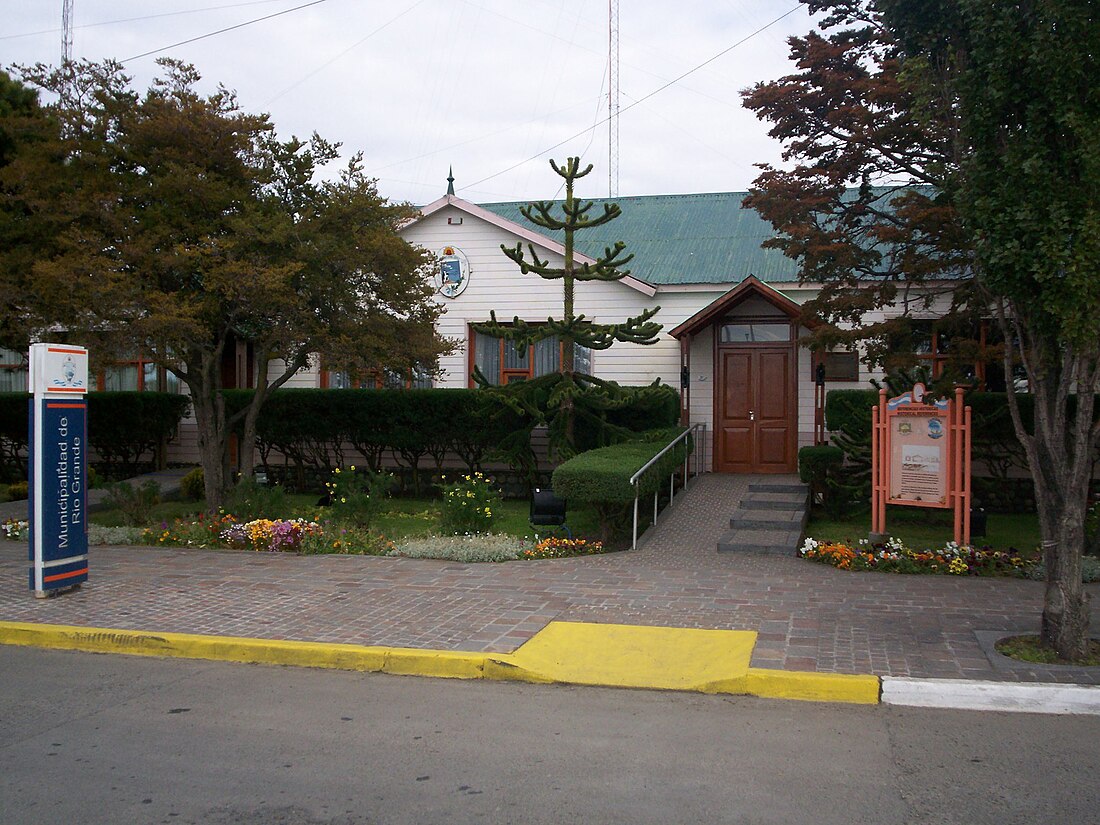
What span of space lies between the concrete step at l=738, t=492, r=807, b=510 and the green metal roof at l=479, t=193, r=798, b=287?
4.79 m

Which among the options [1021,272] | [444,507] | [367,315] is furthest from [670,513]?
[1021,272]

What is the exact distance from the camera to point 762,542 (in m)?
12.0

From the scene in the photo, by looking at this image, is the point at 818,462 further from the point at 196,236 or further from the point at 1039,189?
the point at 196,236

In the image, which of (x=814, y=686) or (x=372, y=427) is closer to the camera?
(x=814, y=686)

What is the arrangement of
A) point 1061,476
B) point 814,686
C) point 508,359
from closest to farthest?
point 814,686
point 1061,476
point 508,359

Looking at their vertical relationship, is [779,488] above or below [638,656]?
above

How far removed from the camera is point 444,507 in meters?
12.9

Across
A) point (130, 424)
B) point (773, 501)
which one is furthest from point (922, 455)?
point (130, 424)

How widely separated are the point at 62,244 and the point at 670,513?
9.10m

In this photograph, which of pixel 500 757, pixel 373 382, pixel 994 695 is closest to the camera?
pixel 500 757

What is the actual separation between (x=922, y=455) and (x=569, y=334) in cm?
552

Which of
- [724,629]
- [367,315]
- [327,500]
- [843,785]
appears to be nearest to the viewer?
[843,785]

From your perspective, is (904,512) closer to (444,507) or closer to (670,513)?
(670,513)

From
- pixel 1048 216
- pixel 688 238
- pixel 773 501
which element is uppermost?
pixel 688 238
